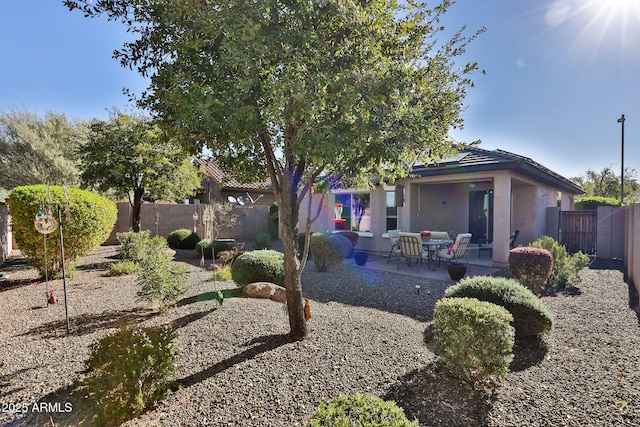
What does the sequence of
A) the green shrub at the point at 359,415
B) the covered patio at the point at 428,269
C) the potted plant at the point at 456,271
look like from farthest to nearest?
the covered patio at the point at 428,269, the potted plant at the point at 456,271, the green shrub at the point at 359,415

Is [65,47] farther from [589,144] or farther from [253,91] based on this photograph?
[589,144]

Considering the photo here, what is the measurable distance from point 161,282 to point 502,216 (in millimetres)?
8560

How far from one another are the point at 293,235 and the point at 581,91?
1051 cm

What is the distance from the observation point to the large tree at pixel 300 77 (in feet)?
8.66

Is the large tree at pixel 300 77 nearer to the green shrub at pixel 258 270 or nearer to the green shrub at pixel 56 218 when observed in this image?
the green shrub at pixel 258 270

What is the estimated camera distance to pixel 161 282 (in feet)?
16.1

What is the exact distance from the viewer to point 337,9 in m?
2.81

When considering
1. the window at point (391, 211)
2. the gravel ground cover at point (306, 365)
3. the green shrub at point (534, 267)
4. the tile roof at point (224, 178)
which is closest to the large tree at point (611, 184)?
the window at point (391, 211)

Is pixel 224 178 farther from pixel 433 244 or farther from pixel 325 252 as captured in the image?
pixel 433 244

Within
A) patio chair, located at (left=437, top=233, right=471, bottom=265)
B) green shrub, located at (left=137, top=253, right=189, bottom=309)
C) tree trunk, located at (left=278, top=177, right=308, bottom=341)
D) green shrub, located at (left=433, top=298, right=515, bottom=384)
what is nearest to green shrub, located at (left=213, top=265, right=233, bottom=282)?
green shrub, located at (left=137, top=253, right=189, bottom=309)

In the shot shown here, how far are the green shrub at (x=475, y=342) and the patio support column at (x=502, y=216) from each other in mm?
6834

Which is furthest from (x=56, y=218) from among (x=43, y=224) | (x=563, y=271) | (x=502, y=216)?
(x=502, y=216)

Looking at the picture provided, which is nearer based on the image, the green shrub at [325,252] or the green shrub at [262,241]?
the green shrub at [325,252]

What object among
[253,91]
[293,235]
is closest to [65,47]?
[253,91]
